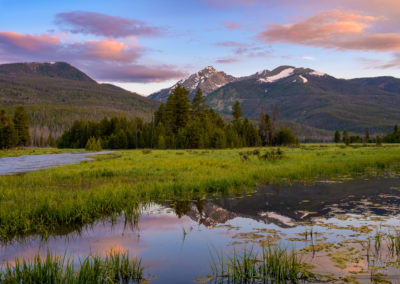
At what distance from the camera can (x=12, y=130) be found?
7694cm

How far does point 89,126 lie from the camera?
4380 inches

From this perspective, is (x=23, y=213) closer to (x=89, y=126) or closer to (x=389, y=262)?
(x=389, y=262)

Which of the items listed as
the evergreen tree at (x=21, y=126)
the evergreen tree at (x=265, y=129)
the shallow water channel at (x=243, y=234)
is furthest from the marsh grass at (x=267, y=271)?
the evergreen tree at (x=265, y=129)

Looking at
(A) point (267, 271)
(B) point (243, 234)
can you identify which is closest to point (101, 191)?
(B) point (243, 234)

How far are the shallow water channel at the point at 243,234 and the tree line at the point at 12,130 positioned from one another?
255ft

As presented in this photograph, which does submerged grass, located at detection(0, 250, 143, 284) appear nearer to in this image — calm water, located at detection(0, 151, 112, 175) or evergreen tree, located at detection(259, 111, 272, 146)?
calm water, located at detection(0, 151, 112, 175)

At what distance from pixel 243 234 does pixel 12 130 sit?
274 ft

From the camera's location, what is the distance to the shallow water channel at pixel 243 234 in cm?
707

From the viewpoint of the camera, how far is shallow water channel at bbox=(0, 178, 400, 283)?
23.2 ft

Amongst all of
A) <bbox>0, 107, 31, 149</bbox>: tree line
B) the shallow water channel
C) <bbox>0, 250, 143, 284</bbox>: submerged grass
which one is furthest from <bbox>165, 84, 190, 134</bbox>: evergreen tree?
<bbox>0, 250, 143, 284</bbox>: submerged grass

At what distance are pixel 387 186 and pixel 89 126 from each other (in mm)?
106853

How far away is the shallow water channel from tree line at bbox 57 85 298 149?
60.9 meters

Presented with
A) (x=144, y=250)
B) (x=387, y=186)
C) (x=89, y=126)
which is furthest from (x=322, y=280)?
(x=89, y=126)

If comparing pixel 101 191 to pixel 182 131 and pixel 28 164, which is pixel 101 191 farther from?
pixel 182 131
